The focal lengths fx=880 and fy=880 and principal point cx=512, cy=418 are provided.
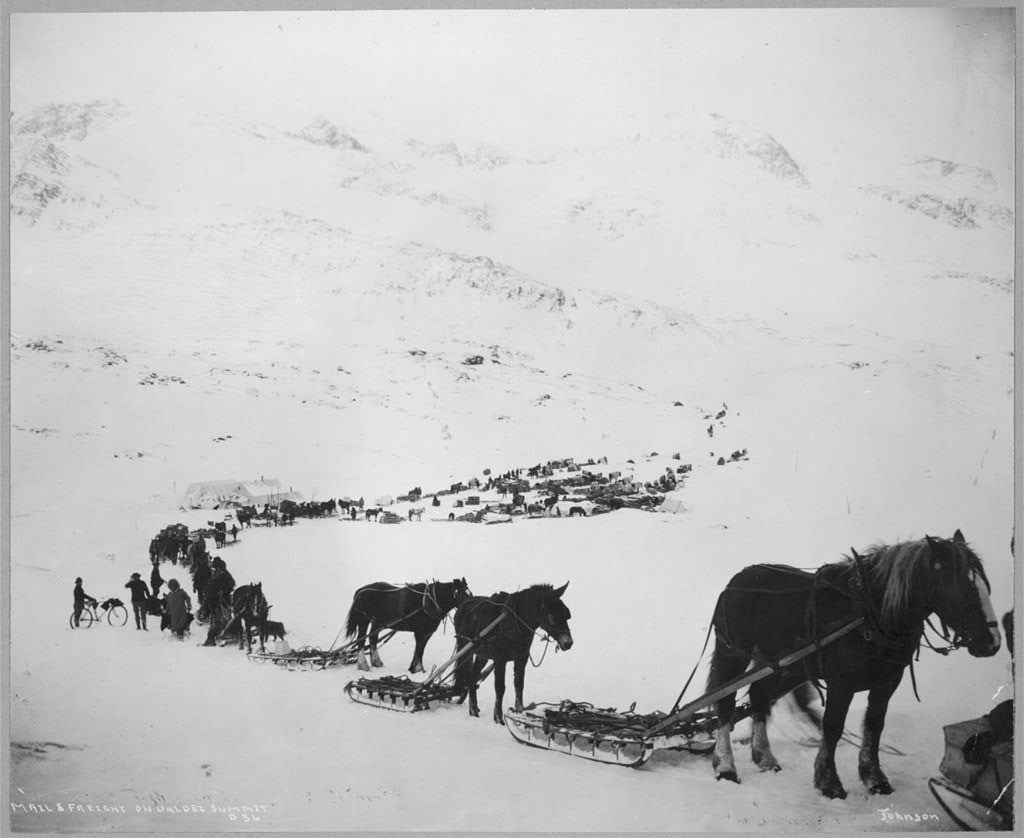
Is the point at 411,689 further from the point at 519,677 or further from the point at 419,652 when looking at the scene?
the point at 519,677

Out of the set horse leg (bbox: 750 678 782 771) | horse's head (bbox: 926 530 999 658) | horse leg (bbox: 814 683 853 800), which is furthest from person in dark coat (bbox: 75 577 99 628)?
horse's head (bbox: 926 530 999 658)

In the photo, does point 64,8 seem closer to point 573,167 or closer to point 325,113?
point 325,113

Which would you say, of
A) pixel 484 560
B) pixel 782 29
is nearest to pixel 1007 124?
pixel 782 29

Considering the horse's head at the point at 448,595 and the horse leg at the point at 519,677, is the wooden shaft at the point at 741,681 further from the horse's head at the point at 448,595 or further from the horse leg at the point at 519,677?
→ the horse's head at the point at 448,595

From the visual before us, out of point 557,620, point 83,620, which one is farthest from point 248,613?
point 557,620

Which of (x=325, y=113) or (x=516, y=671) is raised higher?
(x=325, y=113)

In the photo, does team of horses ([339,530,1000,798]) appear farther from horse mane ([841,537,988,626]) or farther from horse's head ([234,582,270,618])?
horse's head ([234,582,270,618])
